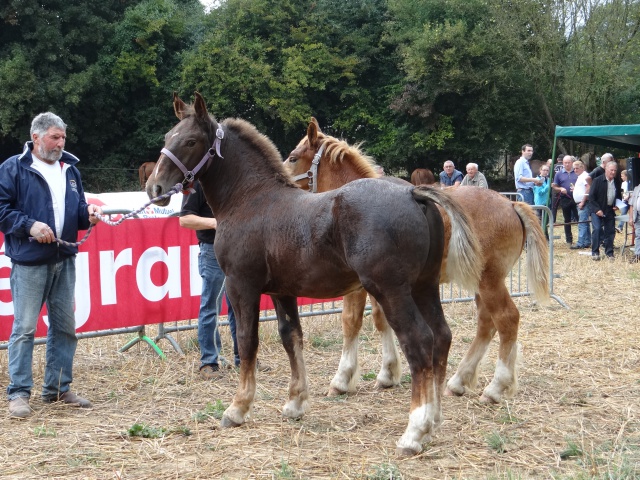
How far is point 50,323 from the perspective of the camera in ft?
18.2

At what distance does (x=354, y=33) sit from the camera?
35375 millimetres

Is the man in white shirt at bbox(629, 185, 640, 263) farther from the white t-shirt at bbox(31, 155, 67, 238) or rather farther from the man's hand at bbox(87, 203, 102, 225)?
the white t-shirt at bbox(31, 155, 67, 238)

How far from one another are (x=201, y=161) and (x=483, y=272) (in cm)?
241

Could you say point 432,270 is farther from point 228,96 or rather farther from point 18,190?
point 228,96

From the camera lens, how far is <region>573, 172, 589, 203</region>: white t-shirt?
16.2 m

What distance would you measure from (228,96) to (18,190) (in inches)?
1093

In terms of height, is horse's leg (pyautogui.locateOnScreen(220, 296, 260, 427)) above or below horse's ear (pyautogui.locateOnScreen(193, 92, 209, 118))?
below

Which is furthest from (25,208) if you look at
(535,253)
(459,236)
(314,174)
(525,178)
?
(525,178)

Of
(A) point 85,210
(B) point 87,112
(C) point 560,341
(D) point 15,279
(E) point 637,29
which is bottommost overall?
(C) point 560,341

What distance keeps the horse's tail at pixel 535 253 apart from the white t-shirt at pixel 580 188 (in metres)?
10.9

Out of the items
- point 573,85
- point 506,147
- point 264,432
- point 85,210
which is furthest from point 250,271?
point 506,147

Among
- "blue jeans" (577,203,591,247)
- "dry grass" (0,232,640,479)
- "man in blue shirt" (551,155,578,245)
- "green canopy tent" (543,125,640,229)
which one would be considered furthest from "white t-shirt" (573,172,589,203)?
"dry grass" (0,232,640,479)

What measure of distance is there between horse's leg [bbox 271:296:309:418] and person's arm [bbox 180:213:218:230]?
3.99ft

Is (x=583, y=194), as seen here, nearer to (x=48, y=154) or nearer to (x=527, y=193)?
(x=527, y=193)
